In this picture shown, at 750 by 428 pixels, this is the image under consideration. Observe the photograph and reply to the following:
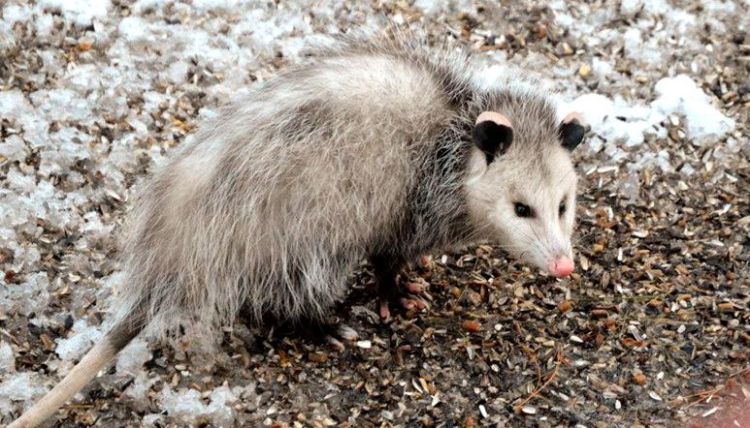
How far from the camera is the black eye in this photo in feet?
9.58

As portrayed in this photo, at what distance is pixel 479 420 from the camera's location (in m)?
3.00

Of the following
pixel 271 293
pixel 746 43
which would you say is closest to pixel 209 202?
pixel 271 293

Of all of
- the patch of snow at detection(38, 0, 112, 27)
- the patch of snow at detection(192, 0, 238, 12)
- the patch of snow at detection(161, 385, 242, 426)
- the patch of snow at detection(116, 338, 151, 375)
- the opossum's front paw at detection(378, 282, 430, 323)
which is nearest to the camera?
the patch of snow at detection(161, 385, 242, 426)

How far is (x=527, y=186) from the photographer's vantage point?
2.90 m

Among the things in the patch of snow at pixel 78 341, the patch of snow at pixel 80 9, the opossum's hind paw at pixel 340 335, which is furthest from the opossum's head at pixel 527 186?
the patch of snow at pixel 80 9

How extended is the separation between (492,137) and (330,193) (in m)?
0.53

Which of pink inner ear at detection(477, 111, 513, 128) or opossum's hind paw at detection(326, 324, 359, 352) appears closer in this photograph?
pink inner ear at detection(477, 111, 513, 128)

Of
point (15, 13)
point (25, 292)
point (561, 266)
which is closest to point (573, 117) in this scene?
point (561, 266)

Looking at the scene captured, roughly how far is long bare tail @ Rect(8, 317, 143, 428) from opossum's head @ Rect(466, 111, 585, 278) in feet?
3.78

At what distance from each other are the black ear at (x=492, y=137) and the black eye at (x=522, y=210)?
169 millimetres

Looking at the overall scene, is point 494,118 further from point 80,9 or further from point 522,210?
point 80,9

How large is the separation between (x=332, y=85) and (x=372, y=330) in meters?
0.89

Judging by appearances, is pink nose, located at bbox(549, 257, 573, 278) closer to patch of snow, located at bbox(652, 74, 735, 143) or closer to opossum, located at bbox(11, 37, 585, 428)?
opossum, located at bbox(11, 37, 585, 428)

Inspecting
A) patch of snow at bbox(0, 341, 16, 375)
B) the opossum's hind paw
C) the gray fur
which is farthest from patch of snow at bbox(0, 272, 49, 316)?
the opossum's hind paw
